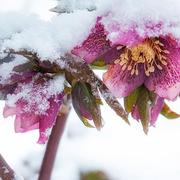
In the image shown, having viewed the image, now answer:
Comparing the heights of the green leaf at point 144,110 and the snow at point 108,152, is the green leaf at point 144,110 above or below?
above

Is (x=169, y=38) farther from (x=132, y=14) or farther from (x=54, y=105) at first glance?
(x=54, y=105)

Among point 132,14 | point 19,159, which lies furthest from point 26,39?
point 19,159

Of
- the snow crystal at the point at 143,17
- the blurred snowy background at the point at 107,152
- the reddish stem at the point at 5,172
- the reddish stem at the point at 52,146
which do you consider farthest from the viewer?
the blurred snowy background at the point at 107,152

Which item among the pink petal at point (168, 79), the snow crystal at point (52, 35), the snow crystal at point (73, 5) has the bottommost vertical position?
the pink petal at point (168, 79)

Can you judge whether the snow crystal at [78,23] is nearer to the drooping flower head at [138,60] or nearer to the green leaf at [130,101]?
the drooping flower head at [138,60]

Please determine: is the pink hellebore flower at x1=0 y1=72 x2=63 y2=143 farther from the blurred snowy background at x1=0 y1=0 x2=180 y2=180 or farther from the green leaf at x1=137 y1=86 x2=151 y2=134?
the blurred snowy background at x1=0 y1=0 x2=180 y2=180

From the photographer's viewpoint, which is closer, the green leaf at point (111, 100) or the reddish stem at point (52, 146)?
the green leaf at point (111, 100)

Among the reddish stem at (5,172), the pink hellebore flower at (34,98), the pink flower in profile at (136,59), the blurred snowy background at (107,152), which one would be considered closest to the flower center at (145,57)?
the pink flower in profile at (136,59)
